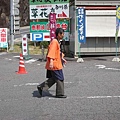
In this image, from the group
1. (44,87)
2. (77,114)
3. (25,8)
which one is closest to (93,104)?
(77,114)

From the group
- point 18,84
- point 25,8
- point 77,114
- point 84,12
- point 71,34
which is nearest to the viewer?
point 77,114

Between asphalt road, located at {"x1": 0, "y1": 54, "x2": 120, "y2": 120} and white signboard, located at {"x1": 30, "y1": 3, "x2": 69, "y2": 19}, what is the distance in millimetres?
5697

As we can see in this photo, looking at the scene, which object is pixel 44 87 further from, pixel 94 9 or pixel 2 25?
pixel 2 25

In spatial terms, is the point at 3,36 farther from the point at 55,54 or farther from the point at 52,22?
the point at 55,54

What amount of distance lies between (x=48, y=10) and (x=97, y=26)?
2740 millimetres

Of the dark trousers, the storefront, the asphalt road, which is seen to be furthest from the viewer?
the storefront

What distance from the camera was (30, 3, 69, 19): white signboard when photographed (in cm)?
1641

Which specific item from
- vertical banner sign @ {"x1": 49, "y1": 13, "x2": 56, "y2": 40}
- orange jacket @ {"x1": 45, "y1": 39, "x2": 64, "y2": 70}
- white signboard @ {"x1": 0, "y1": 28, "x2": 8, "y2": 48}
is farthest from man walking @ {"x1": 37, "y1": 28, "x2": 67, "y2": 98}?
white signboard @ {"x1": 0, "y1": 28, "x2": 8, "y2": 48}

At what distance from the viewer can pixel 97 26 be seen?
667 inches

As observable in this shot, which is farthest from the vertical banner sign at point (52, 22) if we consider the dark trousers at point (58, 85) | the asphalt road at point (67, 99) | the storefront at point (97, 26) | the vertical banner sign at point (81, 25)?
the dark trousers at point (58, 85)

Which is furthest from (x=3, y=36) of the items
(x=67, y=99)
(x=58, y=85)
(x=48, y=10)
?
(x=67, y=99)

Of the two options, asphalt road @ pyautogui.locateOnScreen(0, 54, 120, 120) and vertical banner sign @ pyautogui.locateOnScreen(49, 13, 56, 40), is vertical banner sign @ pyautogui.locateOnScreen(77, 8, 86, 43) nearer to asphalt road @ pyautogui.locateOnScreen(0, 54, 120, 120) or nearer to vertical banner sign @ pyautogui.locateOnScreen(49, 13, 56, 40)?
vertical banner sign @ pyautogui.locateOnScreen(49, 13, 56, 40)

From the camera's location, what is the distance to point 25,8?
49406 mm

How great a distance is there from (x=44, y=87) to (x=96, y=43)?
10.1m
